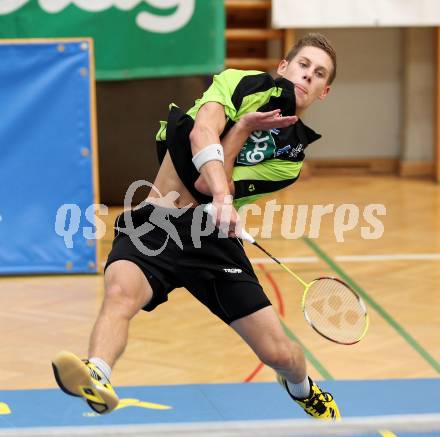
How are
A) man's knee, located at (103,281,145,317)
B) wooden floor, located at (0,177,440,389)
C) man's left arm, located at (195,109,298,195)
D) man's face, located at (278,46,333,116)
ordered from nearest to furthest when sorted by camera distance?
Result: man's knee, located at (103,281,145,317) → man's left arm, located at (195,109,298,195) → man's face, located at (278,46,333,116) → wooden floor, located at (0,177,440,389)

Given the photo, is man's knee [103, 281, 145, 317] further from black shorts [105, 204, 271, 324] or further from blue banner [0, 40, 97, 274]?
blue banner [0, 40, 97, 274]

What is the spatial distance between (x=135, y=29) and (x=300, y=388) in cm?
496

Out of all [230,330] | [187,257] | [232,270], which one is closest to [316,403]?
[232,270]

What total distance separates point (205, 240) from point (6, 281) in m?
3.75

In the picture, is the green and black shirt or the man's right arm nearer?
the man's right arm

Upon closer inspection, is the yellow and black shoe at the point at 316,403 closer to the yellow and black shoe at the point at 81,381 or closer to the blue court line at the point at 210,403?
the blue court line at the point at 210,403

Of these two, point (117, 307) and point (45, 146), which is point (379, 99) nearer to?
point (45, 146)

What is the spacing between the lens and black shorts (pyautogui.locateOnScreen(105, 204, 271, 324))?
4.14m

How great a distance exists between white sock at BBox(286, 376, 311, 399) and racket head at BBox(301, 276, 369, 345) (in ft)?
0.76

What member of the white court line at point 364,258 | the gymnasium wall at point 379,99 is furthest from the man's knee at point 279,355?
the gymnasium wall at point 379,99

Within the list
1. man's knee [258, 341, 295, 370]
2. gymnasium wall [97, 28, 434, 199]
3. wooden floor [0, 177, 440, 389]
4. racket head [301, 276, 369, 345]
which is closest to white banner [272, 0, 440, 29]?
gymnasium wall [97, 28, 434, 199]

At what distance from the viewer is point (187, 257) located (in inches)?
165

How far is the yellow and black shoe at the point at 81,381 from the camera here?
3539 mm

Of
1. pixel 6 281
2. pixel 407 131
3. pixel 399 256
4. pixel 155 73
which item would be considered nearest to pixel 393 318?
pixel 399 256
